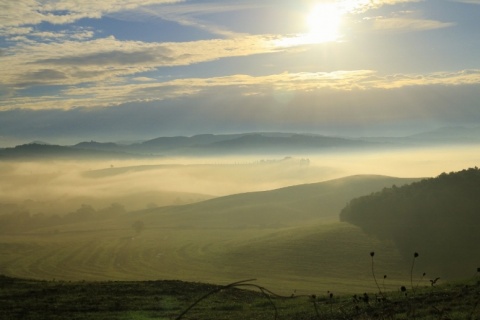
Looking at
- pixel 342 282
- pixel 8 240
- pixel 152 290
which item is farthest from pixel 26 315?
pixel 8 240

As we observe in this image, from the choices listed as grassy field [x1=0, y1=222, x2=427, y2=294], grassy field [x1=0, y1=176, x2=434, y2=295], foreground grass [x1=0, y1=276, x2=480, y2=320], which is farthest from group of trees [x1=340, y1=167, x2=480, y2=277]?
foreground grass [x1=0, y1=276, x2=480, y2=320]

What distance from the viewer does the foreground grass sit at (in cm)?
2677

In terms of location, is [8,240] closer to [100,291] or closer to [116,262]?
[116,262]

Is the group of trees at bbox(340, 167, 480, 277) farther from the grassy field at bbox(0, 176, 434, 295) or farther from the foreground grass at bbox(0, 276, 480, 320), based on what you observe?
the foreground grass at bbox(0, 276, 480, 320)

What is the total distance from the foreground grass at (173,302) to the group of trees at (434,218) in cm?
6938

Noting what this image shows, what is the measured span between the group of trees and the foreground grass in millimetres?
69379

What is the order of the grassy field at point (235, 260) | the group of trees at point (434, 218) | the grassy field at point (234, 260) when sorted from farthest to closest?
1. the group of trees at point (434, 218)
2. the grassy field at point (234, 260)
3. the grassy field at point (235, 260)

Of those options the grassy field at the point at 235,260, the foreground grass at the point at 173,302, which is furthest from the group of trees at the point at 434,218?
the foreground grass at the point at 173,302

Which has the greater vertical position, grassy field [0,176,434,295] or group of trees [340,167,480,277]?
group of trees [340,167,480,277]

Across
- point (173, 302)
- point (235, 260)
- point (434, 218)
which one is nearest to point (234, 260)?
point (235, 260)

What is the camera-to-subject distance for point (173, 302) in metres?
37.6

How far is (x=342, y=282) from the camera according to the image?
→ 8750cm

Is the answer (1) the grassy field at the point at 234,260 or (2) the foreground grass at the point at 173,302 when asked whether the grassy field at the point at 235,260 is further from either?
(2) the foreground grass at the point at 173,302

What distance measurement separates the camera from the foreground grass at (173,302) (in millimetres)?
26772
